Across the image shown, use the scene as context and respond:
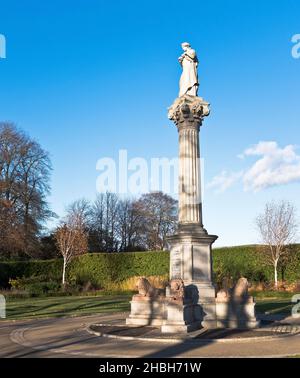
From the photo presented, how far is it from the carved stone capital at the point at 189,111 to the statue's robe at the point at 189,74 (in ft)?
1.92

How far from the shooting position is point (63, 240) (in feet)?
128

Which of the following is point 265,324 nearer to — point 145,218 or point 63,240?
point 63,240

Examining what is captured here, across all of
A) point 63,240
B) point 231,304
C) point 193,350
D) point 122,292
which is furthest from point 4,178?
point 193,350

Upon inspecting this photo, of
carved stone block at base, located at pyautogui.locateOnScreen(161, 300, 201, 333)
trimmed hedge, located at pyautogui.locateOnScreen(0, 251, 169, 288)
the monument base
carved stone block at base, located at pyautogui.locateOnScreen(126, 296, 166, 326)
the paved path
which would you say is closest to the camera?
the paved path

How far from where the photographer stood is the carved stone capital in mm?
16359

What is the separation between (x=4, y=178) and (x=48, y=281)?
11.3m

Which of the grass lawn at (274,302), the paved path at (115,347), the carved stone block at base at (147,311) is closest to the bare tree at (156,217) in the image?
the grass lawn at (274,302)

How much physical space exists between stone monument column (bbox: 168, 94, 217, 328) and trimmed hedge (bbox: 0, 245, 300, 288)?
16.9 m

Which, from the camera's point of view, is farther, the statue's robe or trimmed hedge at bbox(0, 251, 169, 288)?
trimmed hedge at bbox(0, 251, 169, 288)

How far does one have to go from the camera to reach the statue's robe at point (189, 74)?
17.2 metres

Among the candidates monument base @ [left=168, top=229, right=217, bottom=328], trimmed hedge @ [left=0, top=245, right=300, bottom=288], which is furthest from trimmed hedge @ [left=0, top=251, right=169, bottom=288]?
monument base @ [left=168, top=229, right=217, bottom=328]

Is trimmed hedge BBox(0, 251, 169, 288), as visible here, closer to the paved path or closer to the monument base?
the monument base

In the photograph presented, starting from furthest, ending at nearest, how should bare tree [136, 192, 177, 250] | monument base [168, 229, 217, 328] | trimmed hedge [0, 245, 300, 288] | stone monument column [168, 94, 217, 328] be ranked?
bare tree [136, 192, 177, 250]
trimmed hedge [0, 245, 300, 288]
stone monument column [168, 94, 217, 328]
monument base [168, 229, 217, 328]

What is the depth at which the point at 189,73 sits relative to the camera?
1728 cm
